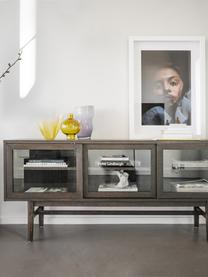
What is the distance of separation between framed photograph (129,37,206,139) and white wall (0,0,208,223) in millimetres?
92

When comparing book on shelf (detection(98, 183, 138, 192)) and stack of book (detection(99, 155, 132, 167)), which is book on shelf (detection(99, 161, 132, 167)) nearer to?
stack of book (detection(99, 155, 132, 167))

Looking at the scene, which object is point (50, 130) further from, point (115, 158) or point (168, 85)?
point (168, 85)

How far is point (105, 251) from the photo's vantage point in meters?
2.41

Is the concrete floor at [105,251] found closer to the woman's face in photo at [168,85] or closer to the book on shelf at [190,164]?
the book on shelf at [190,164]

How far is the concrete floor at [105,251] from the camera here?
2.09m

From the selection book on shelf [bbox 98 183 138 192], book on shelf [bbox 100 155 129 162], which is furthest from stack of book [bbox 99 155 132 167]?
book on shelf [bbox 98 183 138 192]

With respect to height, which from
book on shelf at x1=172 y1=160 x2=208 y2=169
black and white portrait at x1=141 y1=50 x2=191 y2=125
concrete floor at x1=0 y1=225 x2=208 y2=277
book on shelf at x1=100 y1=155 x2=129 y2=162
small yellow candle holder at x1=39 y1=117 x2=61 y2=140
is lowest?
concrete floor at x1=0 y1=225 x2=208 y2=277

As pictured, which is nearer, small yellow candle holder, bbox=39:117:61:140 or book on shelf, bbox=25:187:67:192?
book on shelf, bbox=25:187:67:192

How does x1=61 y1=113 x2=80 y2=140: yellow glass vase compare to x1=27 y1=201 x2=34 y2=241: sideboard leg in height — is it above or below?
above

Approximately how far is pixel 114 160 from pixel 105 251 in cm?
67

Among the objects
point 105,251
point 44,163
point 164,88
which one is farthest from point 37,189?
point 164,88

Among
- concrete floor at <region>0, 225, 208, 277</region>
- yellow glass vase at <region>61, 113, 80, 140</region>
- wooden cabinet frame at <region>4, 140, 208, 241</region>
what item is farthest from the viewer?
yellow glass vase at <region>61, 113, 80, 140</region>

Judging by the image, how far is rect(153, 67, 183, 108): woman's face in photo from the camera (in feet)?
9.98

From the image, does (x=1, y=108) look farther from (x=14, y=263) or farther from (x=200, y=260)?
(x=200, y=260)
